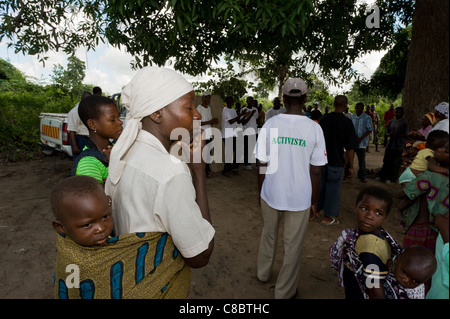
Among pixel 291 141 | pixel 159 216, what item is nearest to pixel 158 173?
pixel 159 216

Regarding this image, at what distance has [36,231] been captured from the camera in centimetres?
395

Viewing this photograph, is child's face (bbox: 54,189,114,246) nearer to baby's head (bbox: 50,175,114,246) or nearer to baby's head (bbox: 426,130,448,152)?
baby's head (bbox: 50,175,114,246)

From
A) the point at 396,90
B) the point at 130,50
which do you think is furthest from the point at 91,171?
the point at 396,90

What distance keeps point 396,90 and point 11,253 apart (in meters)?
9.29

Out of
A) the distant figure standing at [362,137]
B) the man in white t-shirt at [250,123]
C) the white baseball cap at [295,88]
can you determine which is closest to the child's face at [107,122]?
the white baseball cap at [295,88]

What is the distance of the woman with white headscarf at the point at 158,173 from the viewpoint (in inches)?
43.9

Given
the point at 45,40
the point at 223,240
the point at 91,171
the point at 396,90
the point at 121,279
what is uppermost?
the point at 45,40

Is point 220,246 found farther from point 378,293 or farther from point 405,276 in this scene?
point 405,276

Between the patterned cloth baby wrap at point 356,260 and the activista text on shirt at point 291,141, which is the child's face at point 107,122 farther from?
the patterned cloth baby wrap at point 356,260

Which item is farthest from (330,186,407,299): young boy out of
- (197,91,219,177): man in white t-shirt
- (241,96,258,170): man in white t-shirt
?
(241,96,258,170): man in white t-shirt

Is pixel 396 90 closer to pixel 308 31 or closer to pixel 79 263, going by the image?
pixel 308 31

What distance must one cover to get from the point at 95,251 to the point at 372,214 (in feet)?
5.30

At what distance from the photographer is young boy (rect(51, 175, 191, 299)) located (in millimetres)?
1150
